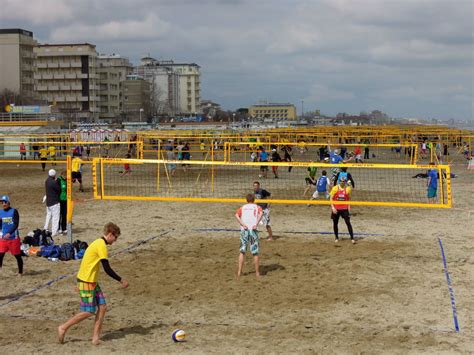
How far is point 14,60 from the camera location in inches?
4220

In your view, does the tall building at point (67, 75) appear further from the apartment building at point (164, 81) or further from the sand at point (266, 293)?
the sand at point (266, 293)

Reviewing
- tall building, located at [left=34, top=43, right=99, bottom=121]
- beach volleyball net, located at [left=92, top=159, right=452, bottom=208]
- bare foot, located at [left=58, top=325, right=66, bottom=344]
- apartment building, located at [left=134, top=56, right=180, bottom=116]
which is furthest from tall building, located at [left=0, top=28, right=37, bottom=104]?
bare foot, located at [left=58, top=325, right=66, bottom=344]

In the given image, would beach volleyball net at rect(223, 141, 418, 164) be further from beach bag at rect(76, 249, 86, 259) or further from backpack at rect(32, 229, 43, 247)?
beach bag at rect(76, 249, 86, 259)

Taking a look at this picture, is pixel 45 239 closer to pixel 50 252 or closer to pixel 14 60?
pixel 50 252

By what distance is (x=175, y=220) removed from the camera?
17125 mm

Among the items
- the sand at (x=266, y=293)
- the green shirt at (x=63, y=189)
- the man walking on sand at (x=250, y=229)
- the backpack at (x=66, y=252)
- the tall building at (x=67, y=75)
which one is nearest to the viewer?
the sand at (x=266, y=293)

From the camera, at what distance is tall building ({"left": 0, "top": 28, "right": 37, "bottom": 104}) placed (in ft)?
349

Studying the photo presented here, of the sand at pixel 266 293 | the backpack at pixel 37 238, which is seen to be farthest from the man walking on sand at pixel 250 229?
the backpack at pixel 37 238

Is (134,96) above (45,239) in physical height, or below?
above

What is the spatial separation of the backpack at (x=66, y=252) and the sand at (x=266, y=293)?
A: 0.39 meters

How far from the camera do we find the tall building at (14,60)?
106 m

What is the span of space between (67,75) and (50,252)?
374 ft

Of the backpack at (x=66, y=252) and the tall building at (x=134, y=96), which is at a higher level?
the tall building at (x=134, y=96)

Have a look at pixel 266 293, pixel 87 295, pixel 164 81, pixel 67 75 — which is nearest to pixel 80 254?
pixel 266 293
